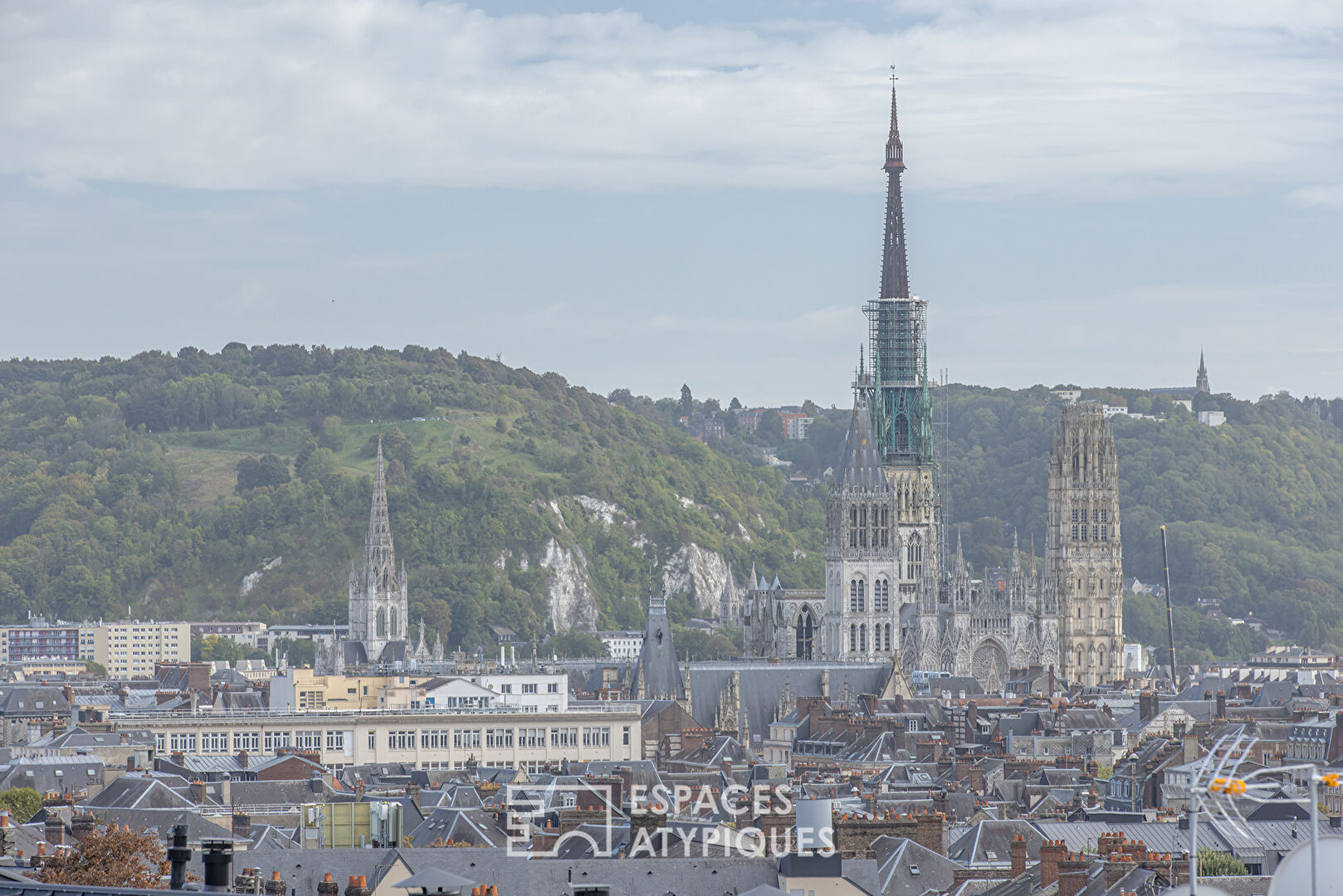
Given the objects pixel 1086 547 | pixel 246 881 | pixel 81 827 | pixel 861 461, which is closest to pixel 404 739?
pixel 81 827

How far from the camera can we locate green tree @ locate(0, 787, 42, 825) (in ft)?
188

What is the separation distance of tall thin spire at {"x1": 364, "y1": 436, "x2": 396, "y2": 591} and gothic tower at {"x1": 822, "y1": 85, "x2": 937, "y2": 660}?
37.7 metres

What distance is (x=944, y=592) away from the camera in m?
157

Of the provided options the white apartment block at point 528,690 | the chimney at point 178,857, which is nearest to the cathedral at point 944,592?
the white apartment block at point 528,690

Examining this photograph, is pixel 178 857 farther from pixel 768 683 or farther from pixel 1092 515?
pixel 1092 515

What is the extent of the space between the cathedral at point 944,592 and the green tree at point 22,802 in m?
89.6

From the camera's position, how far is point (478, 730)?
322ft

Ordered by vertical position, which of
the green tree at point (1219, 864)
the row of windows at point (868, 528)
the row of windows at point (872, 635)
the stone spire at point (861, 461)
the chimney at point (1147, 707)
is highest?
the stone spire at point (861, 461)

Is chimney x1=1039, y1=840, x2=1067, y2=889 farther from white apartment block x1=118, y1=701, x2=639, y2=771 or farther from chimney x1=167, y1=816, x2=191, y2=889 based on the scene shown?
white apartment block x1=118, y1=701, x2=639, y2=771

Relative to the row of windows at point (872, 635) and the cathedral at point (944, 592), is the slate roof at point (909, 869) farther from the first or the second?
the row of windows at point (872, 635)

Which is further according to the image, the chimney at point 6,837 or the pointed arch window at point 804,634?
the pointed arch window at point 804,634

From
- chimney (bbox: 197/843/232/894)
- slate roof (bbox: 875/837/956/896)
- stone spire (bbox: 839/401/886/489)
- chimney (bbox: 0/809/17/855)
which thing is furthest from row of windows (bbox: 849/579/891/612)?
chimney (bbox: 197/843/232/894)

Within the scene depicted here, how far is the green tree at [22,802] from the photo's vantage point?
57375 millimetres

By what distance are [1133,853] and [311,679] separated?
81.7 metres
